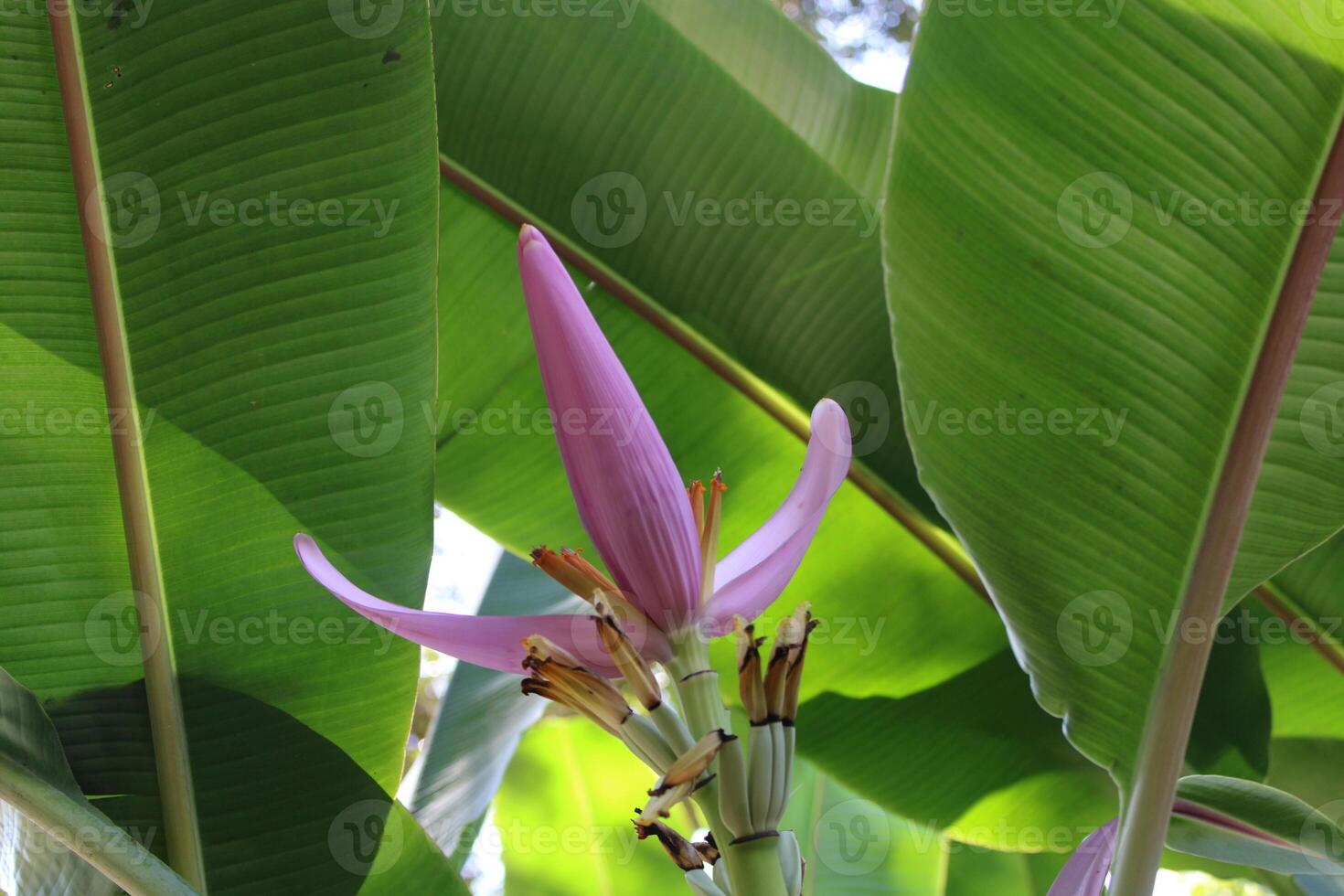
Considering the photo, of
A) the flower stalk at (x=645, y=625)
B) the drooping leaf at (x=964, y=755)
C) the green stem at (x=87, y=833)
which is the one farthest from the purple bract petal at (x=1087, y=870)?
the green stem at (x=87, y=833)

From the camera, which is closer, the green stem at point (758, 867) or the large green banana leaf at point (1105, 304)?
the green stem at point (758, 867)

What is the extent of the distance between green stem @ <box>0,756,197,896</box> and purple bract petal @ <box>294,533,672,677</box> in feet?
0.77

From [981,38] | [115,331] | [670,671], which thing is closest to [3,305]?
[115,331]

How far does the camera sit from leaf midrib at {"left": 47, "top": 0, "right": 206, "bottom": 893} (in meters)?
0.65

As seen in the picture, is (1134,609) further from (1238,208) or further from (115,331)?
(115,331)

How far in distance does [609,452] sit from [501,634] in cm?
9

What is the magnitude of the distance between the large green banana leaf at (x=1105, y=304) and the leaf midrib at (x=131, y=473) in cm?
51

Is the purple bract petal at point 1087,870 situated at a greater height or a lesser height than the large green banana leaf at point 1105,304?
lesser

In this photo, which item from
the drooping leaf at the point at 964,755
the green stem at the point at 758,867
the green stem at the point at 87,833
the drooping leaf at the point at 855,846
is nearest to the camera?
the green stem at the point at 758,867

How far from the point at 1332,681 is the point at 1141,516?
41 cm

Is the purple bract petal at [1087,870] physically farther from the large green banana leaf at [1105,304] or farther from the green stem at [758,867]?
the green stem at [758,867]

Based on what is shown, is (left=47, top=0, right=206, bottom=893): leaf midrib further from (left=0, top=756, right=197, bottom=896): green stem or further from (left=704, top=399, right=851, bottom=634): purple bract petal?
(left=704, top=399, right=851, bottom=634): purple bract petal

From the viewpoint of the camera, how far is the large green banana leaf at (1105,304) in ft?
2.10

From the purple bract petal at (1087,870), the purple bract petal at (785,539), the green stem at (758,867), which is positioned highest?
the purple bract petal at (785,539)
